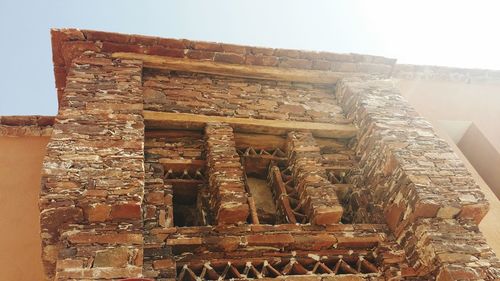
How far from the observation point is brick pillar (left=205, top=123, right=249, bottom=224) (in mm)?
4414

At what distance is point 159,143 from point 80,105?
0.85m

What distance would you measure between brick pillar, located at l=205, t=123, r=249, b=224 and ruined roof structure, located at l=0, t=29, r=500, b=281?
2cm

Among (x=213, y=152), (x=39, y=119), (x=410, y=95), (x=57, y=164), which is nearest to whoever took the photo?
(x=57, y=164)

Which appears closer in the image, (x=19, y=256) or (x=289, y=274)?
(x=289, y=274)

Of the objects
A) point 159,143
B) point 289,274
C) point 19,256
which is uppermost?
point 159,143

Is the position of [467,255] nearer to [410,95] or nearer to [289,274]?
[289,274]

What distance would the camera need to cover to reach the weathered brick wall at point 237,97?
18.5 ft

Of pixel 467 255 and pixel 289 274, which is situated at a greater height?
pixel 467 255

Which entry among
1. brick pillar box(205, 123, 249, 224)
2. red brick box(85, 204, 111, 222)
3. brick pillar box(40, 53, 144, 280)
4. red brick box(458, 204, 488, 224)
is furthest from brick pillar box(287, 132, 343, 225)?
red brick box(85, 204, 111, 222)

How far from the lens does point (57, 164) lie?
4141 millimetres

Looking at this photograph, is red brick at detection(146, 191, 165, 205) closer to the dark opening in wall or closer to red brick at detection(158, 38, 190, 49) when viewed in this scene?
the dark opening in wall

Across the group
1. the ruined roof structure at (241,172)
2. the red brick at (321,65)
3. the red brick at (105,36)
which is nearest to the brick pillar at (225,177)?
the ruined roof structure at (241,172)

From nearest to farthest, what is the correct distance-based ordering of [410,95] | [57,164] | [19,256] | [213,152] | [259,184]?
[57,164], [19,256], [213,152], [259,184], [410,95]

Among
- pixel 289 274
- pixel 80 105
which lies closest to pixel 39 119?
pixel 80 105
